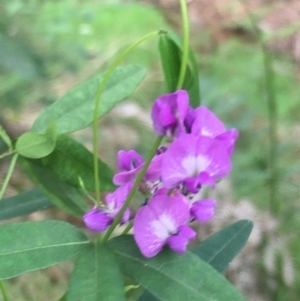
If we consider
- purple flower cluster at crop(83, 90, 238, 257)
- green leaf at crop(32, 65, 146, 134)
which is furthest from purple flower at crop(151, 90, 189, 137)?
green leaf at crop(32, 65, 146, 134)

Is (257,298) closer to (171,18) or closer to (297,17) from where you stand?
(171,18)

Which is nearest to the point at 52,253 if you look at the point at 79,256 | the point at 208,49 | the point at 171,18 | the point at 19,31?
the point at 79,256

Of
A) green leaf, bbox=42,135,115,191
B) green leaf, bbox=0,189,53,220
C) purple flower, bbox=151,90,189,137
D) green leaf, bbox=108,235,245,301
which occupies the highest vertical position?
purple flower, bbox=151,90,189,137

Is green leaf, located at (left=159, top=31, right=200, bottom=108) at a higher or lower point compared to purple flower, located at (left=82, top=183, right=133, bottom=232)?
higher

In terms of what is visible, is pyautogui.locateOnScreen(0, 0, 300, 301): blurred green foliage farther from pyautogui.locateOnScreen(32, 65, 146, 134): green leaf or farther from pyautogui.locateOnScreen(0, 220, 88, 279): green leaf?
pyautogui.locateOnScreen(0, 220, 88, 279): green leaf

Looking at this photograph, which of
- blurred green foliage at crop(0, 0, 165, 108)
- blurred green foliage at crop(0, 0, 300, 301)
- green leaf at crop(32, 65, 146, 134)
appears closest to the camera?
green leaf at crop(32, 65, 146, 134)

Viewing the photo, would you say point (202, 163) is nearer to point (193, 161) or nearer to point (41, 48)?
point (193, 161)
